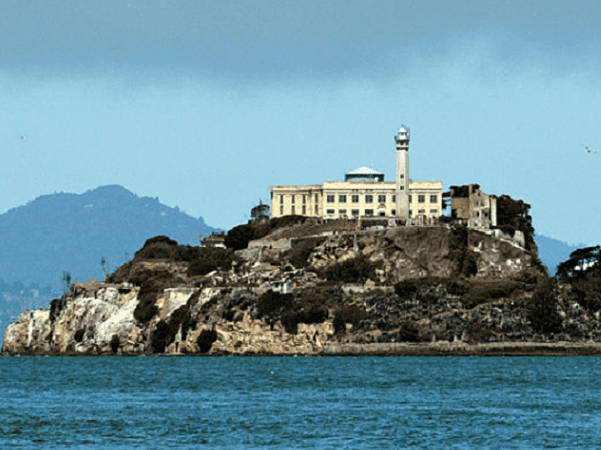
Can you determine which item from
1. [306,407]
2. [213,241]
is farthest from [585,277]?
[306,407]

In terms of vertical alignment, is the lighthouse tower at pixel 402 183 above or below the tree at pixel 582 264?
above

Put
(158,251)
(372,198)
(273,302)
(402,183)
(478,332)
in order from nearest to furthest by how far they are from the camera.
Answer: (478,332) → (273,302) → (402,183) → (372,198) → (158,251)

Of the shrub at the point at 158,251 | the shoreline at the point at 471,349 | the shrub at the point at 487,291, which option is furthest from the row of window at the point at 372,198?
the shoreline at the point at 471,349

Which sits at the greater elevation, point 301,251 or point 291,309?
point 301,251

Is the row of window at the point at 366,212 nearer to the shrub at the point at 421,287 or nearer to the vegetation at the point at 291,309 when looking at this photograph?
the shrub at the point at 421,287

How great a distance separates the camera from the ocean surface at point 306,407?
4969 centimetres

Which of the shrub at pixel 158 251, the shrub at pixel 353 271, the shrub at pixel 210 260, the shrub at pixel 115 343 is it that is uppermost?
the shrub at pixel 158 251

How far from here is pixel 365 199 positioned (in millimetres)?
163250

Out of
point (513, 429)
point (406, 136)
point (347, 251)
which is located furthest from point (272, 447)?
point (406, 136)

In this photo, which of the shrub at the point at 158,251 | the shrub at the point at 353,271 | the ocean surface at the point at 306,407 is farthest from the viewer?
the shrub at the point at 158,251

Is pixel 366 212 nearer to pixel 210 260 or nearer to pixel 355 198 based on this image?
pixel 355 198

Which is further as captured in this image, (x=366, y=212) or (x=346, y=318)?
(x=366, y=212)

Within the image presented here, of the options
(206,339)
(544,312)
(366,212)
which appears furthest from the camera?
(366,212)

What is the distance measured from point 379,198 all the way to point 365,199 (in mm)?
A: 1916
